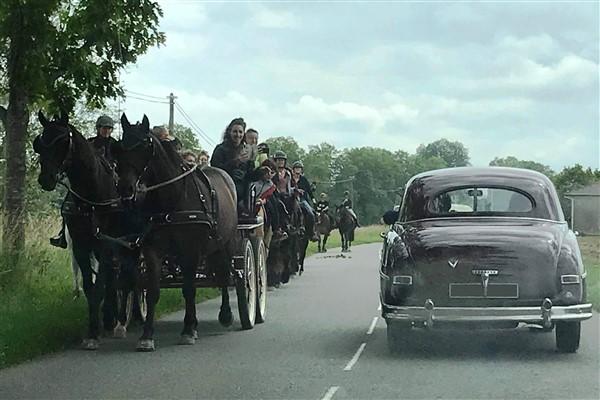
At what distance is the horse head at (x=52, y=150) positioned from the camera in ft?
37.3

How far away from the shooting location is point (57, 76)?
595 inches

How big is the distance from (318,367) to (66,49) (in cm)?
640

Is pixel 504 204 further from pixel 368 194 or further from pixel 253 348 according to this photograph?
pixel 368 194

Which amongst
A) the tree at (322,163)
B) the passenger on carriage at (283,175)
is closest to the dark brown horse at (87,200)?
the passenger on carriage at (283,175)

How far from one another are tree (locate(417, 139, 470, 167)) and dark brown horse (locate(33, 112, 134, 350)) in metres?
66.3

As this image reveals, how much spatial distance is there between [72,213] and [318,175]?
110 metres

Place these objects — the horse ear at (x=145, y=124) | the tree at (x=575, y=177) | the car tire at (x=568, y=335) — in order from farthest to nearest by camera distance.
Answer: the tree at (x=575, y=177)
the horse ear at (x=145, y=124)
the car tire at (x=568, y=335)

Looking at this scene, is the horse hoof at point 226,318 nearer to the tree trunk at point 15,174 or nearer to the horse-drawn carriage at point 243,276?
the horse-drawn carriage at point 243,276

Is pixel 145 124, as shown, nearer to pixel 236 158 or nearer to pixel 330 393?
pixel 236 158

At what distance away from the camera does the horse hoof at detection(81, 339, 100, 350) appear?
460 inches

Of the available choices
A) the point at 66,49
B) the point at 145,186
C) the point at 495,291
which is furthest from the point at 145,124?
the point at 495,291

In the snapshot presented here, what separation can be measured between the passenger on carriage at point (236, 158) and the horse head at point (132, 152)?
301cm

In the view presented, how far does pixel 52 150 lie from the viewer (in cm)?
1152

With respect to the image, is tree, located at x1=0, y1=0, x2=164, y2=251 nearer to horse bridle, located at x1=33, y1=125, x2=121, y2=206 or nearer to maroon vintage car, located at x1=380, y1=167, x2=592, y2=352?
horse bridle, located at x1=33, y1=125, x2=121, y2=206
